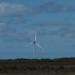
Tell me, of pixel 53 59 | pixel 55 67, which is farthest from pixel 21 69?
pixel 53 59

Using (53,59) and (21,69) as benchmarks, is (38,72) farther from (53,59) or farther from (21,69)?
(53,59)

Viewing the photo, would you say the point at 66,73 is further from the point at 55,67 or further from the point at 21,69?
the point at 21,69

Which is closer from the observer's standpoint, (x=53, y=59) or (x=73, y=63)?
(x=73, y=63)

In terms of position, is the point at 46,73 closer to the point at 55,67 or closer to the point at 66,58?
the point at 55,67

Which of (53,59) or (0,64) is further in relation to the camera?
(53,59)

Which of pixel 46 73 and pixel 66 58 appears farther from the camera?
pixel 66 58

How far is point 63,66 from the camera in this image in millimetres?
34375

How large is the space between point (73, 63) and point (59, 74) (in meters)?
1.58

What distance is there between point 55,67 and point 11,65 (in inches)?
150

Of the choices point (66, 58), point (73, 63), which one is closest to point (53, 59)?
point (66, 58)

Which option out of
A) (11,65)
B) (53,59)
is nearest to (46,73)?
(11,65)

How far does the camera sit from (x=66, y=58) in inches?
1630

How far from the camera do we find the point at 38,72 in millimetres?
34625

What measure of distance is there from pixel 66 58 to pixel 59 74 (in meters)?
6.76
